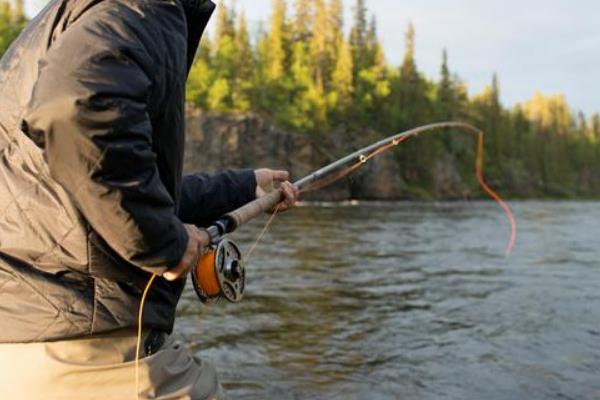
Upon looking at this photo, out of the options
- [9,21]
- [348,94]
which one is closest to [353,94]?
[348,94]

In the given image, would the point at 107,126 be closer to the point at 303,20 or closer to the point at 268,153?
the point at 268,153

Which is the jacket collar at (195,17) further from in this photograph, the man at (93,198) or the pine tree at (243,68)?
the pine tree at (243,68)

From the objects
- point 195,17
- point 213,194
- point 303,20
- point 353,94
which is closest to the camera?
point 195,17

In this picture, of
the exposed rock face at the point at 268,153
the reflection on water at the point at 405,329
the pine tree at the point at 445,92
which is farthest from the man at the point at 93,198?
the pine tree at the point at 445,92

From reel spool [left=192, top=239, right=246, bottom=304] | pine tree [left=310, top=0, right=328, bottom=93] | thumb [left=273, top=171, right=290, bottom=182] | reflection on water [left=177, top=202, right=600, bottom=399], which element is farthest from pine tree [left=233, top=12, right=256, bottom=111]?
reel spool [left=192, top=239, right=246, bottom=304]

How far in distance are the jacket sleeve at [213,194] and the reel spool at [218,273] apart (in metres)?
0.43

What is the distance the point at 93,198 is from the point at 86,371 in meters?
0.68

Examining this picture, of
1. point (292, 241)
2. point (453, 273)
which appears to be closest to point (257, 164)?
point (292, 241)

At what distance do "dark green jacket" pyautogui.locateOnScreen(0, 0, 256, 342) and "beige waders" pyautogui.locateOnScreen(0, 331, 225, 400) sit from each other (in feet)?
0.20

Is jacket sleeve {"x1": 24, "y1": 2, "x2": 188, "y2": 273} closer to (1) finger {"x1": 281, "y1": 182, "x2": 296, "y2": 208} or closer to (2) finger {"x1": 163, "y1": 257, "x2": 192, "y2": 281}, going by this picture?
(2) finger {"x1": 163, "y1": 257, "x2": 192, "y2": 281}

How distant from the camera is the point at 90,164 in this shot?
6.33 feet

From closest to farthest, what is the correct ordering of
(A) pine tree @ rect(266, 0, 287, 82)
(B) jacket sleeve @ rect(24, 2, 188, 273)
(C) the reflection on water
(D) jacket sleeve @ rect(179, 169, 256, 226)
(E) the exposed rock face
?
(B) jacket sleeve @ rect(24, 2, 188, 273), (D) jacket sleeve @ rect(179, 169, 256, 226), (C) the reflection on water, (E) the exposed rock face, (A) pine tree @ rect(266, 0, 287, 82)

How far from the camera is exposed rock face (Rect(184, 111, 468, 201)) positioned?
66125mm

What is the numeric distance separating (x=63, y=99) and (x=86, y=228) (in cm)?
42
